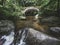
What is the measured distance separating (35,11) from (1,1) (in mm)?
7852

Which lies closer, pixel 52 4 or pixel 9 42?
pixel 9 42

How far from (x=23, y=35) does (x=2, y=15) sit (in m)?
5.00

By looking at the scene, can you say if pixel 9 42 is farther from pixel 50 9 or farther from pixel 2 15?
pixel 50 9

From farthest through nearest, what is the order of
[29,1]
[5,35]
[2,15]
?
1. [29,1]
2. [2,15]
3. [5,35]

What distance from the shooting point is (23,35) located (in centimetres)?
1142

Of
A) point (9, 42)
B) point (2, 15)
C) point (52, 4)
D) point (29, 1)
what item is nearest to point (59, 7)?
point (52, 4)

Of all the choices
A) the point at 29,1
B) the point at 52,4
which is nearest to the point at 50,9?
the point at 52,4

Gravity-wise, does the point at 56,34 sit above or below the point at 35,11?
above

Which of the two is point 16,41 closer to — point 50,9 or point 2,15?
point 2,15

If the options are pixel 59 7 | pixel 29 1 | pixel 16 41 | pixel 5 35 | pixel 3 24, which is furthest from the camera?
pixel 29 1

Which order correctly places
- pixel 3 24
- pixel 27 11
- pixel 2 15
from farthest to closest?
pixel 27 11 → pixel 2 15 → pixel 3 24

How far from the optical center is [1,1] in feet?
58.9

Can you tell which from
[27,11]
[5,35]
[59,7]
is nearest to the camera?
[5,35]

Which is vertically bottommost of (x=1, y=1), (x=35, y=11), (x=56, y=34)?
(x=35, y=11)
